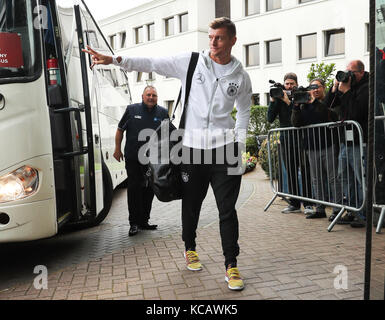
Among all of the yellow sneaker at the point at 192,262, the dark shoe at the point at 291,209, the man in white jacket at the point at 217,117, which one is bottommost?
the dark shoe at the point at 291,209

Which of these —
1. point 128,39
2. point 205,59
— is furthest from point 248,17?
point 205,59

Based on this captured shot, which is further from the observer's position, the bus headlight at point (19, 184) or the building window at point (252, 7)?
the building window at point (252, 7)

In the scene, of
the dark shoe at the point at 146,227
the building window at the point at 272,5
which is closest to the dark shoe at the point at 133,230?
Result: the dark shoe at the point at 146,227

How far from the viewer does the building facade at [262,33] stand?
909 inches

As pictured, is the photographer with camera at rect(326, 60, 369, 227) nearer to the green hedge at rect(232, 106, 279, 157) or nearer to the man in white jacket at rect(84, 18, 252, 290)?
the man in white jacket at rect(84, 18, 252, 290)

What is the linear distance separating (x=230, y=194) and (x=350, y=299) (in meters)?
Answer: 1.24

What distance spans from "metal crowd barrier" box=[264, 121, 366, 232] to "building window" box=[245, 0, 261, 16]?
22.6 m

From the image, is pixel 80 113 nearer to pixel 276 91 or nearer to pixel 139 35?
pixel 276 91

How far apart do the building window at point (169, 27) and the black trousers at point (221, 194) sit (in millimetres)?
31137

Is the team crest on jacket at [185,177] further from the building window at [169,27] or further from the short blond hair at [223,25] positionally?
the building window at [169,27]

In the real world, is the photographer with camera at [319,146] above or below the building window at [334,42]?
below

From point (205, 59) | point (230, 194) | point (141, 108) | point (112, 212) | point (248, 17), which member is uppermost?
point (248, 17)
